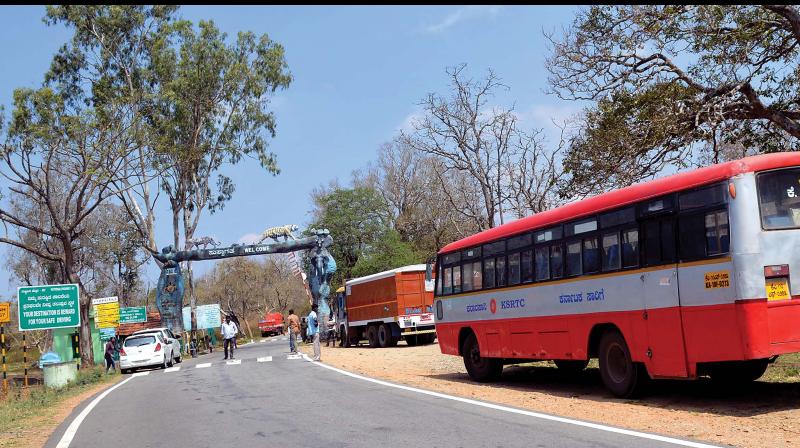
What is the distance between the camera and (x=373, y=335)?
3706 cm

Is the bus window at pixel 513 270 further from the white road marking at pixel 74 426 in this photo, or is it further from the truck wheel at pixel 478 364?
the white road marking at pixel 74 426

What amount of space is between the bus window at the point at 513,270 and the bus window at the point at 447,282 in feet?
9.45

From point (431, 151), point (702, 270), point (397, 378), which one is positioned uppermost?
point (431, 151)

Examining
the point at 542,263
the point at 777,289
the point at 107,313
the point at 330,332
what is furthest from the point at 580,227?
the point at 107,313

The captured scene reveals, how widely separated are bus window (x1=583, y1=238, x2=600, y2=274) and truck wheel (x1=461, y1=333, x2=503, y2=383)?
4168mm

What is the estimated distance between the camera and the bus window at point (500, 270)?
15.9 metres

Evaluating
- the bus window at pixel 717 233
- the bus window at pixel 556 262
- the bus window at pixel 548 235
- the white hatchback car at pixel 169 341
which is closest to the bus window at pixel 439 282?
the bus window at pixel 548 235

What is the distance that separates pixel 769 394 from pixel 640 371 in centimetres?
179

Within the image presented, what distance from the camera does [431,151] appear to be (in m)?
36.5

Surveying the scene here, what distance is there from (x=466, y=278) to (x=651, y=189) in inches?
257

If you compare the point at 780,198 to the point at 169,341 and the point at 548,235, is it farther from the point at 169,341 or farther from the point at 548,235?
the point at 169,341

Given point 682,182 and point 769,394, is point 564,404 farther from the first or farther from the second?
point 682,182

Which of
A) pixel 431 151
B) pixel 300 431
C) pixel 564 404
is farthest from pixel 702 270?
pixel 431 151

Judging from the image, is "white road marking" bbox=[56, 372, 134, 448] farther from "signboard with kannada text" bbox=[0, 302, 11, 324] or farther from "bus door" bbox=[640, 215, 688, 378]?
"bus door" bbox=[640, 215, 688, 378]
